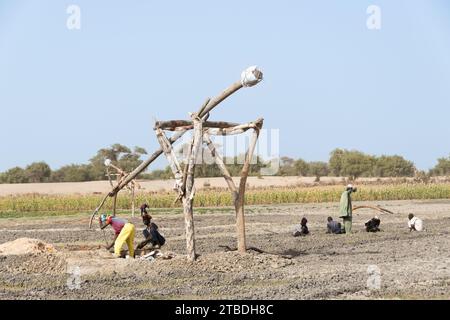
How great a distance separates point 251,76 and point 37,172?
81.5m

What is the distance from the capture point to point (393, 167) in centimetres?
8925

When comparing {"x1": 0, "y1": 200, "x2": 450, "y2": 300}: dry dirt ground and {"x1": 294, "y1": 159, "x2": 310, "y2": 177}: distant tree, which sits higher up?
{"x1": 294, "y1": 159, "x2": 310, "y2": 177}: distant tree

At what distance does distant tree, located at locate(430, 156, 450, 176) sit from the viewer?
3541 inches

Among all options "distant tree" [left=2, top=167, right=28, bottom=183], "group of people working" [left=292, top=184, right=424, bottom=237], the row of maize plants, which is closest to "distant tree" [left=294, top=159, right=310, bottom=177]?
"distant tree" [left=2, top=167, right=28, bottom=183]

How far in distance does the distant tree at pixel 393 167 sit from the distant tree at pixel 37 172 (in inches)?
1572

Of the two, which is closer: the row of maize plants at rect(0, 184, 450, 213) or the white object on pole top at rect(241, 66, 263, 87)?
the white object on pole top at rect(241, 66, 263, 87)

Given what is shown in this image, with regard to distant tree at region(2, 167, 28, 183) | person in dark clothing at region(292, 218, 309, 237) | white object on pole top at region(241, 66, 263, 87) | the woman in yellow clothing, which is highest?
white object on pole top at region(241, 66, 263, 87)

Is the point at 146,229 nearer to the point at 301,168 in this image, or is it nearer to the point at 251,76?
the point at 251,76

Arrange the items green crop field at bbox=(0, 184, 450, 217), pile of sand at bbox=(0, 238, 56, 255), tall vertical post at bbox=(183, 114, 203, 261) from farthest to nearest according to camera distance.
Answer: green crop field at bbox=(0, 184, 450, 217), pile of sand at bbox=(0, 238, 56, 255), tall vertical post at bbox=(183, 114, 203, 261)

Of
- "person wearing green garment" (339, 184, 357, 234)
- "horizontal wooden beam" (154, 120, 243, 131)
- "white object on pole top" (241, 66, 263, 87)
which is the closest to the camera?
"white object on pole top" (241, 66, 263, 87)

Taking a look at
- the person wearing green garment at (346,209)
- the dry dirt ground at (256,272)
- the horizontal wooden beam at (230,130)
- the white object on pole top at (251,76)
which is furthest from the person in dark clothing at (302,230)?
the white object on pole top at (251,76)

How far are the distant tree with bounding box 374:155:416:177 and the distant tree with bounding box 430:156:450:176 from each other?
303cm

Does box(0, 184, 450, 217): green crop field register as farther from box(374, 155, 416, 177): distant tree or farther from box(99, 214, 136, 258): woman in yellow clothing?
box(374, 155, 416, 177): distant tree

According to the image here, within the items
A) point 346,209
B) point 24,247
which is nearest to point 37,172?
point 346,209
